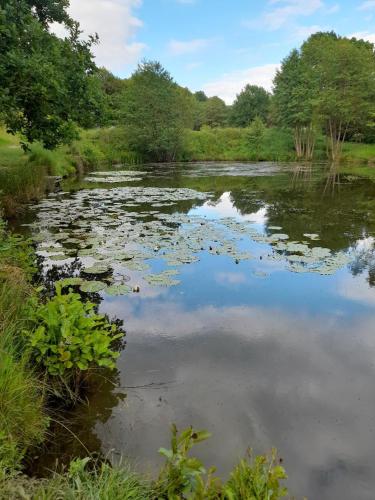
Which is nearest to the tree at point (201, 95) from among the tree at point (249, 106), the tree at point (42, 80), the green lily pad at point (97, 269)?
the tree at point (249, 106)

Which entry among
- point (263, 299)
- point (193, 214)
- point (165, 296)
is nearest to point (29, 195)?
point (193, 214)

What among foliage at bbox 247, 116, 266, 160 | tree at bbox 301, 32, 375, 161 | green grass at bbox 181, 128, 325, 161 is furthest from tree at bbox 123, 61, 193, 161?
tree at bbox 301, 32, 375, 161

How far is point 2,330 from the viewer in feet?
9.04

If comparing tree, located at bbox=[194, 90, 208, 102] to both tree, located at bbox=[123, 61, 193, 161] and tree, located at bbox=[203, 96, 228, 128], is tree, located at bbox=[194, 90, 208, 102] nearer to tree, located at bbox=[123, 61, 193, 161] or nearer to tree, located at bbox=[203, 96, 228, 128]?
tree, located at bbox=[203, 96, 228, 128]

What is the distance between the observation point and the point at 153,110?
31.4 meters

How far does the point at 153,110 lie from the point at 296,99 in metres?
12.6

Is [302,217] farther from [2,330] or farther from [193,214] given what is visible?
[2,330]

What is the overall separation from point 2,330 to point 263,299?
3243 mm

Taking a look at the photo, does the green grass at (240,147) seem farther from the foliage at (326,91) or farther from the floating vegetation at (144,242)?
the floating vegetation at (144,242)

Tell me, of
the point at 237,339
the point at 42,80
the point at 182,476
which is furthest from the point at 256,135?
the point at 182,476

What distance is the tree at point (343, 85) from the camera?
28.9 m

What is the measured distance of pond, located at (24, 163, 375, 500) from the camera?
2543mm

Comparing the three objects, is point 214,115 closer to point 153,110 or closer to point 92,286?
point 153,110

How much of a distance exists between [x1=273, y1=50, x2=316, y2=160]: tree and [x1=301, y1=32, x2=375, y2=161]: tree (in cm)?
67
